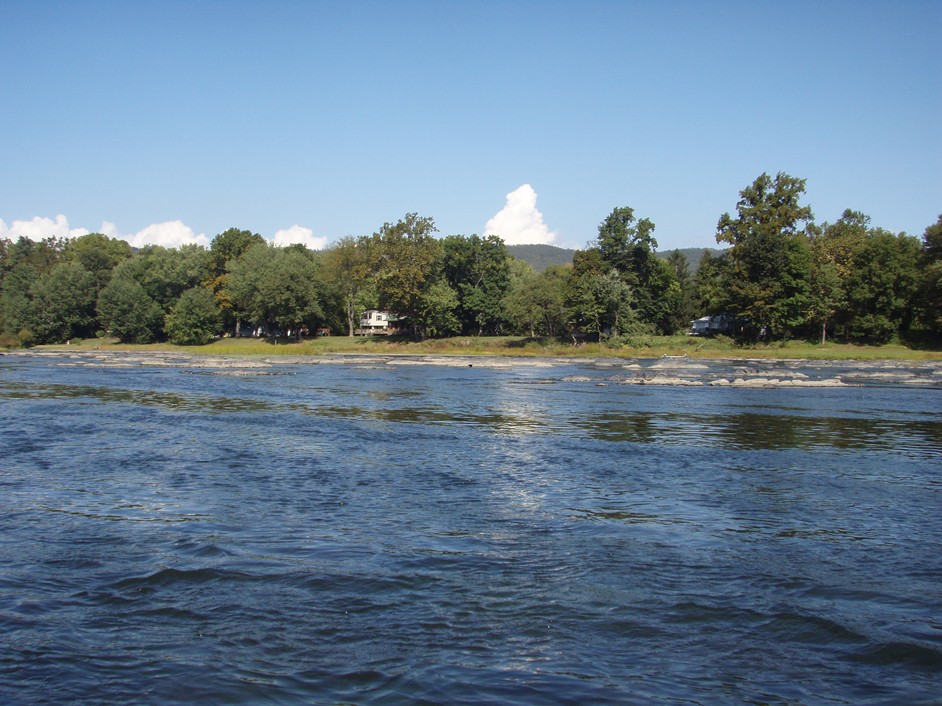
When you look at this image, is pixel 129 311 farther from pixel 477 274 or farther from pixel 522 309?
pixel 522 309

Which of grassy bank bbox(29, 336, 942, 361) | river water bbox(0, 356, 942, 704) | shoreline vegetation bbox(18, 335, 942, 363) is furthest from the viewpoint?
grassy bank bbox(29, 336, 942, 361)

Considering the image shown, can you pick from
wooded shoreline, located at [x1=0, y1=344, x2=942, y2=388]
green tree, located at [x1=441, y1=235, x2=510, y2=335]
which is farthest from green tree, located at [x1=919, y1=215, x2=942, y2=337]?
green tree, located at [x1=441, y1=235, x2=510, y2=335]

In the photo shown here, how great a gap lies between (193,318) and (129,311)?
1256cm

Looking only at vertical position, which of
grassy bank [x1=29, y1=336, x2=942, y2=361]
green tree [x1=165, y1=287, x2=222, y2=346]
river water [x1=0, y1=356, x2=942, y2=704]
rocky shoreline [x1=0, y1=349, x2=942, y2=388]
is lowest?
river water [x1=0, y1=356, x2=942, y2=704]

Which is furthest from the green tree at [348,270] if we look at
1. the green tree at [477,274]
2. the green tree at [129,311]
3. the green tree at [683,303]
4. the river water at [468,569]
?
the river water at [468,569]

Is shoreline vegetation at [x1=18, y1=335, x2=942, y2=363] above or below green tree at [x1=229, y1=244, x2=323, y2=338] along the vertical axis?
below

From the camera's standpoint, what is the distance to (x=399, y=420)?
102ft

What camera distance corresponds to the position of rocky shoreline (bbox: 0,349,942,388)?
171 feet

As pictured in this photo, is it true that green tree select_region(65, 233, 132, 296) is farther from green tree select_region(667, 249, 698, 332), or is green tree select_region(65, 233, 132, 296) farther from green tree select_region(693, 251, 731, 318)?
Result: green tree select_region(693, 251, 731, 318)

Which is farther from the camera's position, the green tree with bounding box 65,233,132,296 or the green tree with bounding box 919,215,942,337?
the green tree with bounding box 65,233,132,296

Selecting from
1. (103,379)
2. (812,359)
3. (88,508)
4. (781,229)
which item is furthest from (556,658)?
(781,229)

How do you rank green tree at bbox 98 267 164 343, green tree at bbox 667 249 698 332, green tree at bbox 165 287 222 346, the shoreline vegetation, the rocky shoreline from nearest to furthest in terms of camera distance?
the rocky shoreline, the shoreline vegetation, green tree at bbox 165 287 222 346, green tree at bbox 667 249 698 332, green tree at bbox 98 267 164 343

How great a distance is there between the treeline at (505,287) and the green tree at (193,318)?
0.20 meters

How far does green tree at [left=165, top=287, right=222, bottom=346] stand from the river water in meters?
85.6
